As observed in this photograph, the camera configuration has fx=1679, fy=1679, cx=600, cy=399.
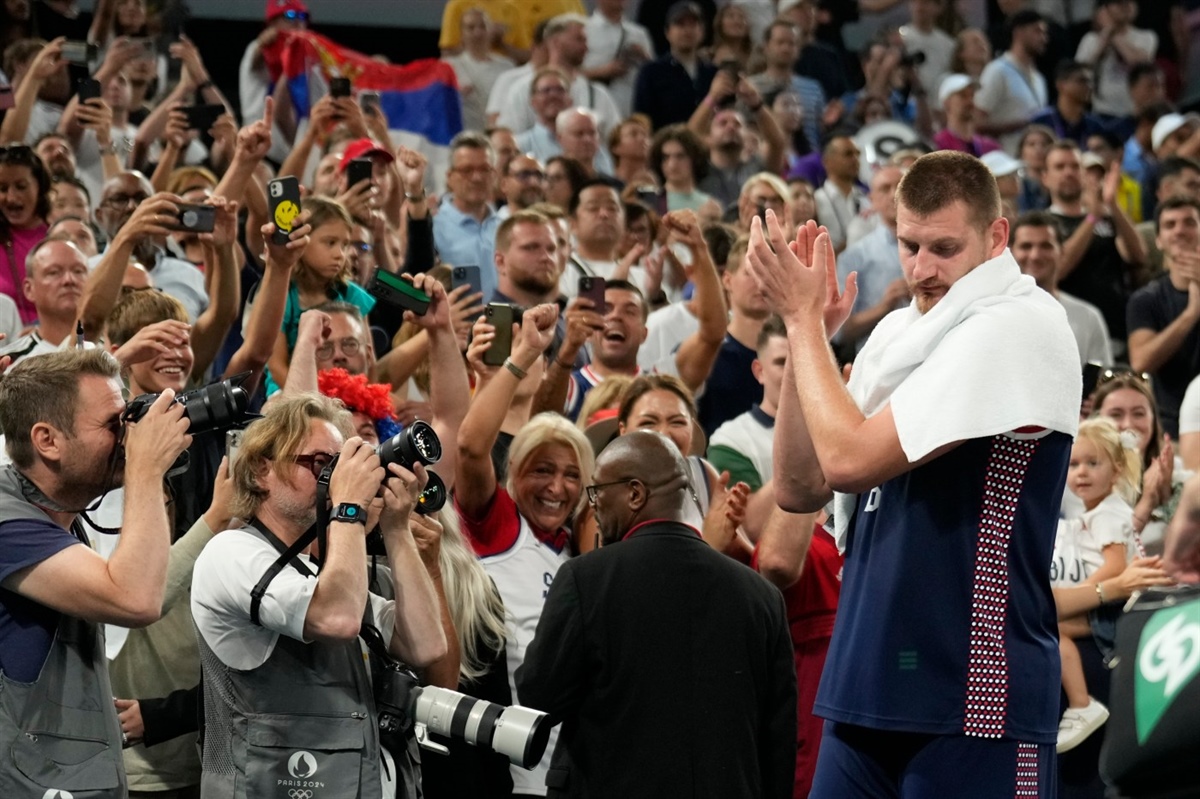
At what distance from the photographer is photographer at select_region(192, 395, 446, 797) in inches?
156

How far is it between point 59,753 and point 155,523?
22.2 inches

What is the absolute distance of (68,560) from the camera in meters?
3.82

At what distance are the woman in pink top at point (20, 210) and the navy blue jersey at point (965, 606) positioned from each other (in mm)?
4757

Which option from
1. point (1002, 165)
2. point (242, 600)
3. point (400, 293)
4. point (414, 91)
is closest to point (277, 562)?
point (242, 600)

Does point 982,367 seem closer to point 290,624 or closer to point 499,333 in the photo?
point 290,624

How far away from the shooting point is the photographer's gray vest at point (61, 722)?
3.79 meters

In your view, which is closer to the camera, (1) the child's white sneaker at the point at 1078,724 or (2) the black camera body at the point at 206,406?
(2) the black camera body at the point at 206,406

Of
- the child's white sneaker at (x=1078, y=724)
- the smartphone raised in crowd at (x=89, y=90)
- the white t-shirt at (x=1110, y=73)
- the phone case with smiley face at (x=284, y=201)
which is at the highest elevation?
the white t-shirt at (x=1110, y=73)

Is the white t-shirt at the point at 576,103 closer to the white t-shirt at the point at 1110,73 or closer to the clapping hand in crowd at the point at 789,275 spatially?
the white t-shirt at the point at 1110,73

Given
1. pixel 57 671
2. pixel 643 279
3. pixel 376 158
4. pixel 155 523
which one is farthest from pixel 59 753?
pixel 643 279

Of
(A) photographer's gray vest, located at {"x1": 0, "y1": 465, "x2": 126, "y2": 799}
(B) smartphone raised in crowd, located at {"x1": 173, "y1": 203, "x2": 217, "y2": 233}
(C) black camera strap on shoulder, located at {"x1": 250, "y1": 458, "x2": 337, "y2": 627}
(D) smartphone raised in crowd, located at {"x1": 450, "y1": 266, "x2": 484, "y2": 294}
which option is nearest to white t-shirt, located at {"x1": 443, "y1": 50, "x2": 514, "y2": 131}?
(D) smartphone raised in crowd, located at {"x1": 450, "y1": 266, "x2": 484, "y2": 294}

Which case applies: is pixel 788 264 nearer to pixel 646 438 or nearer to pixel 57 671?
pixel 646 438

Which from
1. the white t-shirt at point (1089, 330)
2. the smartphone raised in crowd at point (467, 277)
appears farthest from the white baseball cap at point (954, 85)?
the smartphone raised in crowd at point (467, 277)

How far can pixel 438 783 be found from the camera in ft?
16.7
